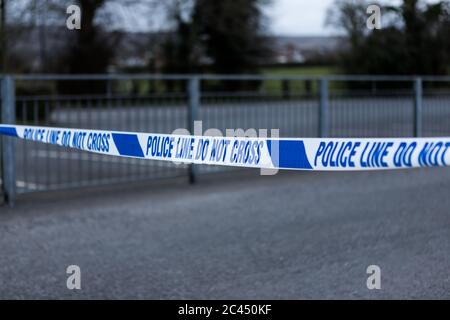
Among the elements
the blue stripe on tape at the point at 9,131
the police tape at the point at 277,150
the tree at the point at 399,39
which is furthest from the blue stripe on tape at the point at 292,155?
the tree at the point at 399,39

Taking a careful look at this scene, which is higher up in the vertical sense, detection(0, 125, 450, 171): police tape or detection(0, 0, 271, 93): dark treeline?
detection(0, 0, 271, 93): dark treeline

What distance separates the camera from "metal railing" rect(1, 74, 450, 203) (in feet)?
31.4

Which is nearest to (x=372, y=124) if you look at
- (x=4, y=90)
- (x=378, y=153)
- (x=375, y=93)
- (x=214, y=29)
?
(x=375, y=93)

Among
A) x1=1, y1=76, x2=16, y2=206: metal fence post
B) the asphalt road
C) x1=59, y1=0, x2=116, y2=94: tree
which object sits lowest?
the asphalt road

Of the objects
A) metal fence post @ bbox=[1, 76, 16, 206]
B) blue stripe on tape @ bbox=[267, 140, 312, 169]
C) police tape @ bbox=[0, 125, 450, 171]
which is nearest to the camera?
police tape @ bbox=[0, 125, 450, 171]

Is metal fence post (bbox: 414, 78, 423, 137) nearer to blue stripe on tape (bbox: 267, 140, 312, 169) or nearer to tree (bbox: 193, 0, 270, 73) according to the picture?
blue stripe on tape (bbox: 267, 140, 312, 169)

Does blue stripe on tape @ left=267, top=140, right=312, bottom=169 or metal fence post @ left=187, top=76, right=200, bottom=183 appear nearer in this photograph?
blue stripe on tape @ left=267, top=140, right=312, bottom=169

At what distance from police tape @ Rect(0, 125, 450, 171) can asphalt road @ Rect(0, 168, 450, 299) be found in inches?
44.2

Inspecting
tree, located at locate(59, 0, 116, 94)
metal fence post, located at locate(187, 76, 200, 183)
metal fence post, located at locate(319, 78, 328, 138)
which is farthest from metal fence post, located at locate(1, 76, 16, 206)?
tree, located at locate(59, 0, 116, 94)

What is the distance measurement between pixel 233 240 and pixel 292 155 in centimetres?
295

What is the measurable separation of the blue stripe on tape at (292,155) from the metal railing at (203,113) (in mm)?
5263

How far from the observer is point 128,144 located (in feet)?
13.6

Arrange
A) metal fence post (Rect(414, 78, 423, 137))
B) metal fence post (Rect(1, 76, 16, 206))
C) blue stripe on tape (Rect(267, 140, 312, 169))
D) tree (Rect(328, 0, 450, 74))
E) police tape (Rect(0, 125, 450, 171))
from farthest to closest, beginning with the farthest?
metal fence post (Rect(414, 78, 423, 137)) → tree (Rect(328, 0, 450, 74)) → metal fence post (Rect(1, 76, 16, 206)) → blue stripe on tape (Rect(267, 140, 312, 169)) → police tape (Rect(0, 125, 450, 171))
